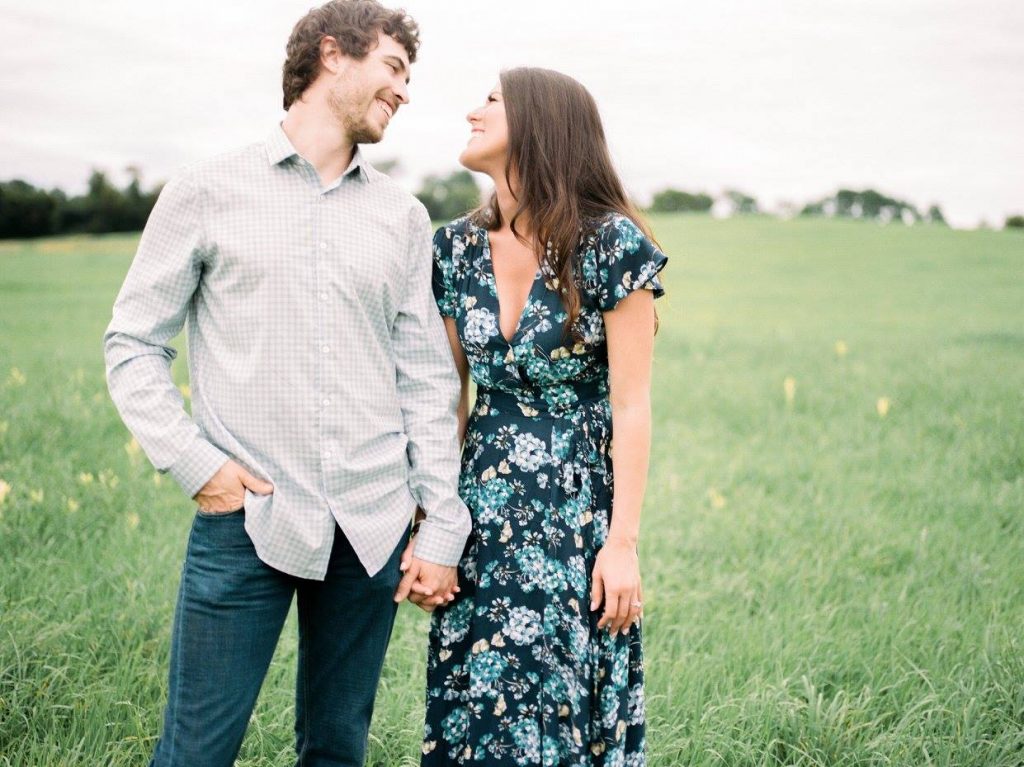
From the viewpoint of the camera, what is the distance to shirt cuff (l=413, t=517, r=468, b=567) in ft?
7.79

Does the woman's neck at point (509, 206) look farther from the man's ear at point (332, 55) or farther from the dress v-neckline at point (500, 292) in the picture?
the man's ear at point (332, 55)

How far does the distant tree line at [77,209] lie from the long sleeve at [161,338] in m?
38.0

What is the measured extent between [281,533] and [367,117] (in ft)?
3.57

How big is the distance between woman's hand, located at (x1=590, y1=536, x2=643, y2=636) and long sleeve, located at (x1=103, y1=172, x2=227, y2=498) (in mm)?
1026

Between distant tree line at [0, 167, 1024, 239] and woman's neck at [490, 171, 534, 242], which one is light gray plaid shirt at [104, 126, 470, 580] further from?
distant tree line at [0, 167, 1024, 239]

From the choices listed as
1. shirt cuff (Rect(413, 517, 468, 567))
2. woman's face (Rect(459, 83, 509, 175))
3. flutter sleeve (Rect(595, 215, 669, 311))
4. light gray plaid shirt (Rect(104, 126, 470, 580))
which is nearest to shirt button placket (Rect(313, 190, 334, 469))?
light gray plaid shirt (Rect(104, 126, 470, 580))

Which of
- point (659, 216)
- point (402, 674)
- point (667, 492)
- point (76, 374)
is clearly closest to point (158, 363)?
point (402, 674)

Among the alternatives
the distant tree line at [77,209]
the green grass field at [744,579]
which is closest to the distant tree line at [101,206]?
the distant tree line at [77,209]

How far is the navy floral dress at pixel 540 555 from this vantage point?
244 centimetres

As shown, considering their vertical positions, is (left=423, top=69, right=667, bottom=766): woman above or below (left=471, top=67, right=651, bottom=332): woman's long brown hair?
below

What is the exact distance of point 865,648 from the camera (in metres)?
3.67

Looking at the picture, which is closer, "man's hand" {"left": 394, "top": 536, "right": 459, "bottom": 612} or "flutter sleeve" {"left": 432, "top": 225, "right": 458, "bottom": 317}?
"man's hand" {"left": 394, "top": 536, "right": 459, "bottom": 612}

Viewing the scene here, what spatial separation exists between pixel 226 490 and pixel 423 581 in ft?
1.89

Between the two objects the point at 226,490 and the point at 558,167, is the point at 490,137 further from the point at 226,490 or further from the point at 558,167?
the point at 226,490
